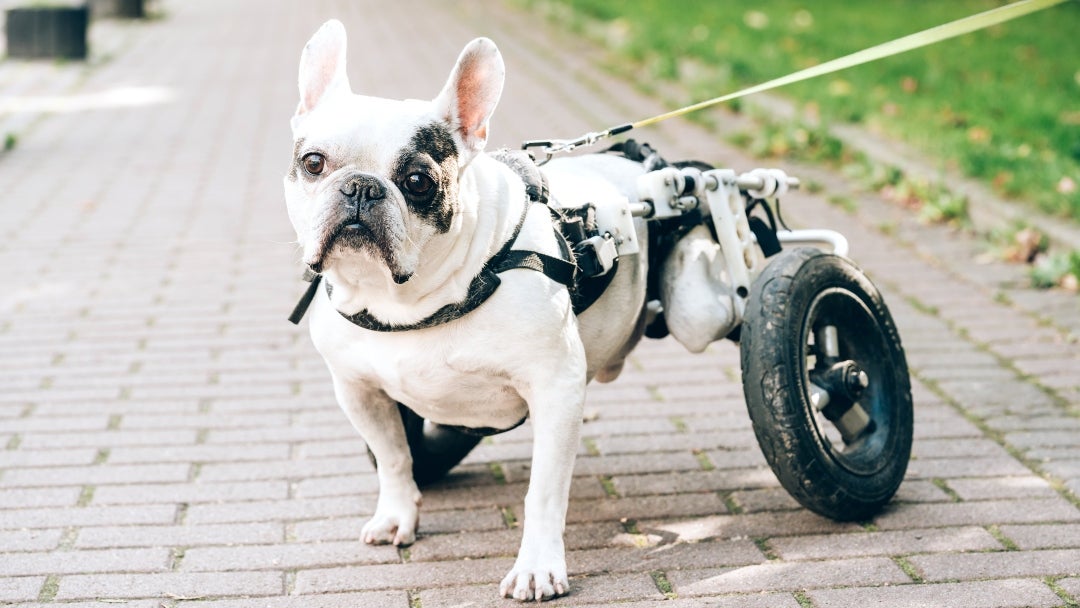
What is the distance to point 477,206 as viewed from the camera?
3.55 metres

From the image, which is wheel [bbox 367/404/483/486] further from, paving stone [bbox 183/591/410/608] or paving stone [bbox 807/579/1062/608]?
paving stone [bbox 807/579/1062/608]

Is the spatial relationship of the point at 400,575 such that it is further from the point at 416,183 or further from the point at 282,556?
the point at 416,183

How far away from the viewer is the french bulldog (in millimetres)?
3301

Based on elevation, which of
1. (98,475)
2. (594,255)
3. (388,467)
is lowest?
(98,475)

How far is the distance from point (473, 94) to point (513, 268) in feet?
1.55

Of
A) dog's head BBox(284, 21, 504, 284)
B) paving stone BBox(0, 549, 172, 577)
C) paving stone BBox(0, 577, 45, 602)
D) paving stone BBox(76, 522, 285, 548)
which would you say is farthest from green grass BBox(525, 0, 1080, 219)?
paving stone BBox(0, 577, 45, 602)

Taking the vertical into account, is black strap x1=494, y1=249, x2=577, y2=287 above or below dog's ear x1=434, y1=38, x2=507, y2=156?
below

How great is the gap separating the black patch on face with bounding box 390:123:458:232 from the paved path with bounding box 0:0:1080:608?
41.8 inches

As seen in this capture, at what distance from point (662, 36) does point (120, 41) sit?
7702 millimetres

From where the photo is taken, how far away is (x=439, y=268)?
3.45 metres

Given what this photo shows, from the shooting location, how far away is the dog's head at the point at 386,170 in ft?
10.6

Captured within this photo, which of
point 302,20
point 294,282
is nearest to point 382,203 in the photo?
point 294,282

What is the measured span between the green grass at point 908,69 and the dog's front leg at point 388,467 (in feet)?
15.3

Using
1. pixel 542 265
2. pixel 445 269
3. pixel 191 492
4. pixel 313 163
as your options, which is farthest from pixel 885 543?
pixel 191 492
